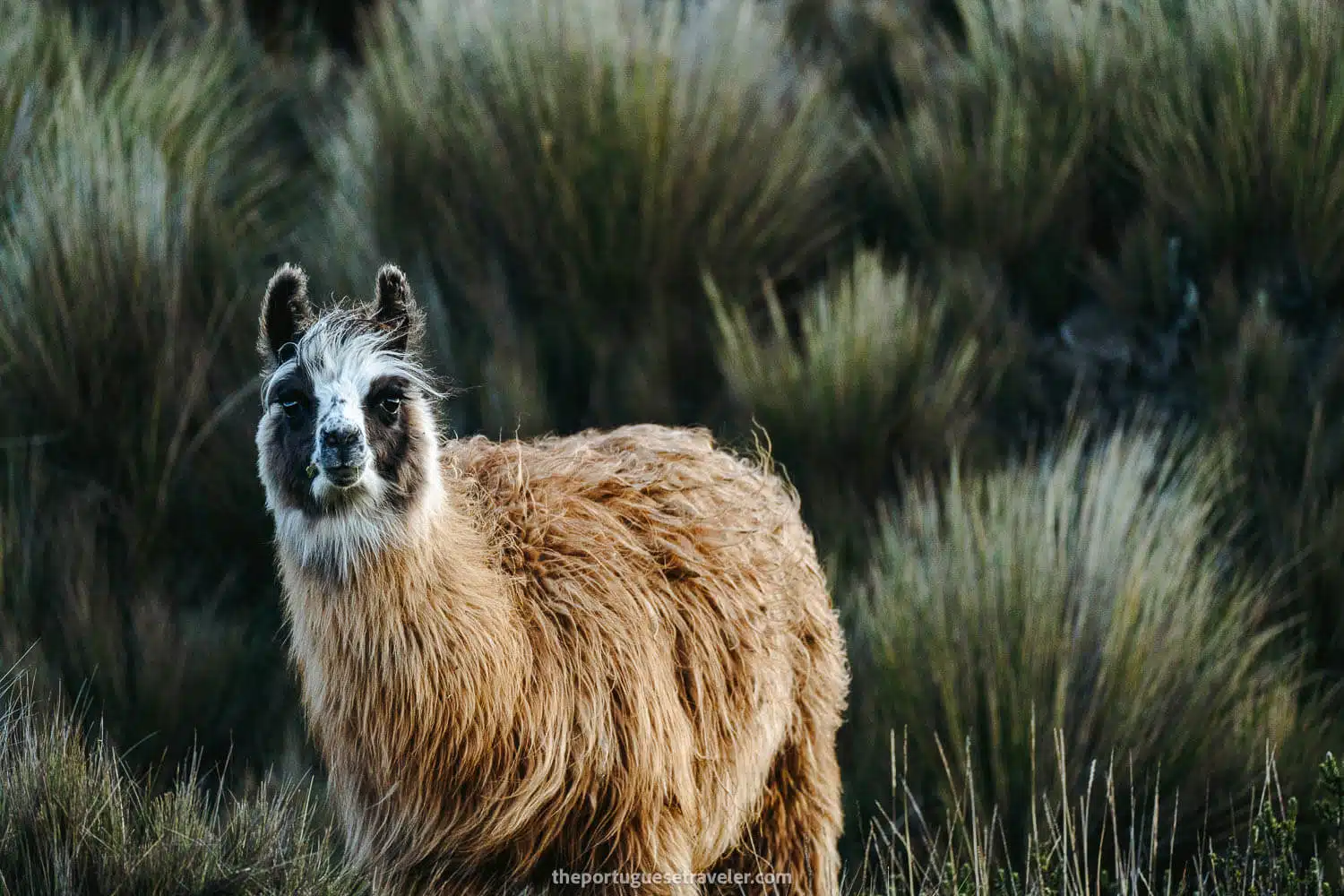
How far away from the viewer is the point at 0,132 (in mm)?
7035

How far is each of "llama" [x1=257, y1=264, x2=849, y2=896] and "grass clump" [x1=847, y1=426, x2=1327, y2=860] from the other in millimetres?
1327

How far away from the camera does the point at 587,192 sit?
7.29 m

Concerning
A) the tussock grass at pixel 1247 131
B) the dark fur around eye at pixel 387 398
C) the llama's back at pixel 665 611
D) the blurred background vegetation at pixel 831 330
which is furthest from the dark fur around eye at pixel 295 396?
the tussock grass at pixel 1247 131

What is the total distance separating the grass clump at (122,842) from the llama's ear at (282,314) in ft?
3.96

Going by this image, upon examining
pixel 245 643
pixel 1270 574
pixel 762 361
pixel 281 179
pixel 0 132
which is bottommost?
pixel 1270 574

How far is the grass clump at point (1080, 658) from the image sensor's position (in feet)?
17.2

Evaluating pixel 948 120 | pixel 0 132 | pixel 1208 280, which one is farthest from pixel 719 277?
pixel 0 132

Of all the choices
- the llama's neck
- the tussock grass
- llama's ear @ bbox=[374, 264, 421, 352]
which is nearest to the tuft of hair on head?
llama's ear @ bbox=[374, 264, 421, 352]

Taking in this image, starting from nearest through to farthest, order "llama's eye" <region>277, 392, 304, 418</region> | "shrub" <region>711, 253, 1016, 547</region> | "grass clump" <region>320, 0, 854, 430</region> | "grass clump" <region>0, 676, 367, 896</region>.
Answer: "llama's eye" <region>277, 392, 304, 418</region> < "grass clump" <region>0, 676, 367, 896</region> < "shrub" <region>711, 253, 1016, 547</region> < "grass clump" <region>320, 0, 854, 430</region>

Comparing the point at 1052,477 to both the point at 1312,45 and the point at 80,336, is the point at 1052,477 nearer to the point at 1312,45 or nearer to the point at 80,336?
the point at 1312,45

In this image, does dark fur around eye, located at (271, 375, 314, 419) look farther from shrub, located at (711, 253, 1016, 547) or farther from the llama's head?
shrub, located at (711, 253, 1016, 547)

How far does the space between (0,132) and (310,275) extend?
1.62 meters

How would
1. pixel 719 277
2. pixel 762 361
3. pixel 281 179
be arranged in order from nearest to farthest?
1. pixel 762 361
2. pixel 719 277
3. pixel 281 179

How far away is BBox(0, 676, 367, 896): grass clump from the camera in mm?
3861
